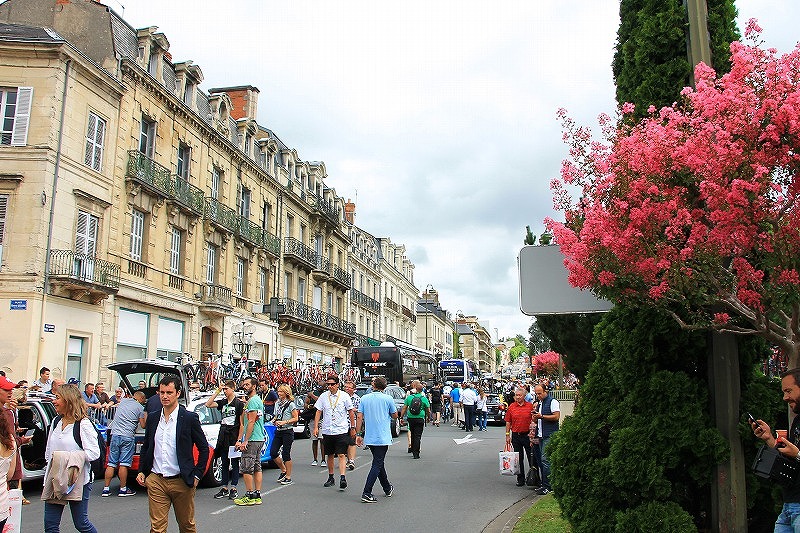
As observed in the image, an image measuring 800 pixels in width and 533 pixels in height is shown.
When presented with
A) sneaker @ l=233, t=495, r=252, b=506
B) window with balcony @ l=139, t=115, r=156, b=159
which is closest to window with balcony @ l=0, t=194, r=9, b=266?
window with balcony @ l=139, t=115, r=156, b=159

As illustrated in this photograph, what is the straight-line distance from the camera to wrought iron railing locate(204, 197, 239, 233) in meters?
30.0

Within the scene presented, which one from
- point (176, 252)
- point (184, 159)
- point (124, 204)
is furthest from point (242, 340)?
point (184, 159)

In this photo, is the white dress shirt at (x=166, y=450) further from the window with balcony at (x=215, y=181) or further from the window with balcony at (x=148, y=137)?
the window with balcony at (x=215, y=181)

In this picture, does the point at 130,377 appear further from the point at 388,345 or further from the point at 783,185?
the point at 388,345

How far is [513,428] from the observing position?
12859mm

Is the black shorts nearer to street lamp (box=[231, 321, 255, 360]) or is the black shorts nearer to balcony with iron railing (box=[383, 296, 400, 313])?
street lamp (box=[231, 321, 255, 360])

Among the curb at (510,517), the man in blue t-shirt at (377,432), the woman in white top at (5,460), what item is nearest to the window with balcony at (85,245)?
the man in blue t-shirt at (377,432)

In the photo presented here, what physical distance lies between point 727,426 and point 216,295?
86.3ft

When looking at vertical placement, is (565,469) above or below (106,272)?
below

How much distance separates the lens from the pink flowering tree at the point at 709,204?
16.5 ft

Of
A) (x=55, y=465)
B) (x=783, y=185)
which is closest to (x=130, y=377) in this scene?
(x=55, y=465)

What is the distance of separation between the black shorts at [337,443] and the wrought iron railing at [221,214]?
62.9ft

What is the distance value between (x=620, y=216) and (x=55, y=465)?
569 centimetres

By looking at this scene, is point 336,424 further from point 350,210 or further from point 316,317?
point 350,210
